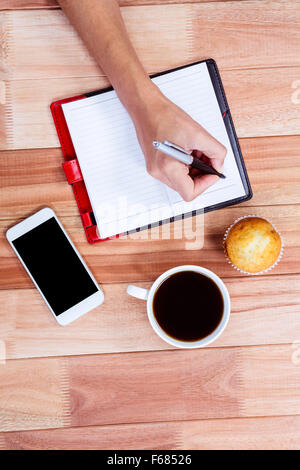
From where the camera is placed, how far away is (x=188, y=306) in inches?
24.5

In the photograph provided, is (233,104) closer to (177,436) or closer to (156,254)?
(156,254)

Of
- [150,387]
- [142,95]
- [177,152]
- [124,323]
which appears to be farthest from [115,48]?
[150,387]

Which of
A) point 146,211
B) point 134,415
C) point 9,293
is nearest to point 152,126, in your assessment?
point 146,211

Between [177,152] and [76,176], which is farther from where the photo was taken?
[76,176]

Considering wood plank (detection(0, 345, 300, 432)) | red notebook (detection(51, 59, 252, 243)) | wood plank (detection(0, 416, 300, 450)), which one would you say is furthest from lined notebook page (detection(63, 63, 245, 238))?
wood plank (detection(0, 416, 300, 450))

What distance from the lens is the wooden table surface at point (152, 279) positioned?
64 centimetres

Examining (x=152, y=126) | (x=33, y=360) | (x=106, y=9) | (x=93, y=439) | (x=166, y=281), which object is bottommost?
(x=93, y=439)

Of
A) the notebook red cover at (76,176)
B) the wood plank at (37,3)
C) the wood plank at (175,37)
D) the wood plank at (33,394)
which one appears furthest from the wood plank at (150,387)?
the wood plank at (37,3)

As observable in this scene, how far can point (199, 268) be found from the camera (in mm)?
599

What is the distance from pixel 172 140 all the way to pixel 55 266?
288 mm

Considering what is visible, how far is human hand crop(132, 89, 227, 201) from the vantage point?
556 mm

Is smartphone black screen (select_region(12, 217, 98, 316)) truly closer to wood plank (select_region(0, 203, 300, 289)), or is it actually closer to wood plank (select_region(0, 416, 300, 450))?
wood plank (select_region(0, 203, 300, 289))

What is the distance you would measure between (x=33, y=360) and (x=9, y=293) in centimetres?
12

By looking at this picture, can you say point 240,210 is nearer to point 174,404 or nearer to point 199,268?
point 199,268
